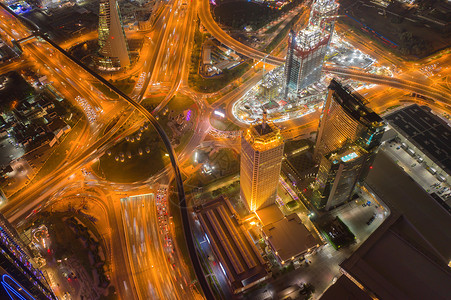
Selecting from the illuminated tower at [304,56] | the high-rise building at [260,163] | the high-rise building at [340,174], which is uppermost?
the illuminated tower at [304,56]

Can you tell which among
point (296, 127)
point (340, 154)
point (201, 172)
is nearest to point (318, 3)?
point (296, 127)

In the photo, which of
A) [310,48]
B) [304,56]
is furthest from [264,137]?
[310,48]

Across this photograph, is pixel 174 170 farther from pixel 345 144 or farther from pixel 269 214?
pixel 345 144

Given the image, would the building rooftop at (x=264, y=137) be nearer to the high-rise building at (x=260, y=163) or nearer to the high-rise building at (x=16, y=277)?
the high-rise building at (x=260, y=163)

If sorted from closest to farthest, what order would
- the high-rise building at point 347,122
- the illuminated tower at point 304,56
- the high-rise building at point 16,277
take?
1. the high-rise building at point 16,277
2. the high-rise building at point 347,122
3. the illuminated tower at point 304,56

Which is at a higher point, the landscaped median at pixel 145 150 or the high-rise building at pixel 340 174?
the landscaped median at pixel 145 150

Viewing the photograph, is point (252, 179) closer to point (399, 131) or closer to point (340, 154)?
point (340, 154)

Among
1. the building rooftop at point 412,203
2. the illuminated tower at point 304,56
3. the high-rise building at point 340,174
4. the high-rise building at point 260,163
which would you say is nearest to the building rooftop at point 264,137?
the high-rise building at point 260,163

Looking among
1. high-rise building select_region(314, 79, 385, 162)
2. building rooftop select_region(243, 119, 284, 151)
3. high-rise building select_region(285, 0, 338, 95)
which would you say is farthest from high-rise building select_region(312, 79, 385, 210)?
high-rise building select_region(285, 0, 338, 95)
